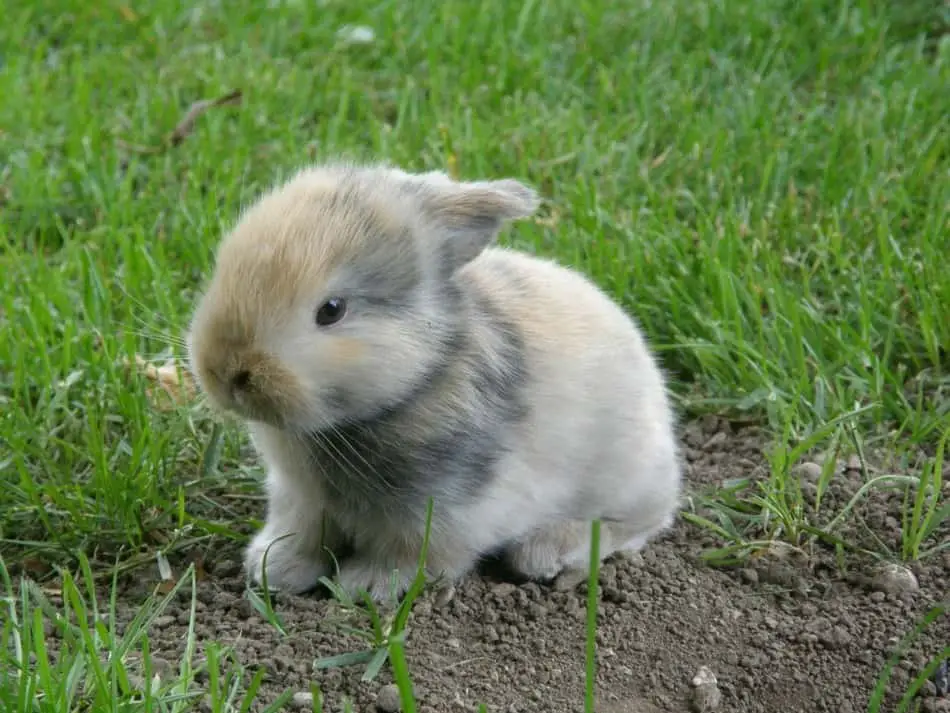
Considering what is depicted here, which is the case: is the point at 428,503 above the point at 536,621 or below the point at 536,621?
above

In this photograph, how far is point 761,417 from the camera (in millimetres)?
4223

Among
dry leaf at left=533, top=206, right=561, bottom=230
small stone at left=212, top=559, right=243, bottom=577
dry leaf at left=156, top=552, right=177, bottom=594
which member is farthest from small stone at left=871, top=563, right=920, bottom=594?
dry leaf at left=533, top=206, right=561, bottom=230

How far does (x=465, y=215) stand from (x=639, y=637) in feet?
3.52

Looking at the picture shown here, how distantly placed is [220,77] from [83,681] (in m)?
4.14

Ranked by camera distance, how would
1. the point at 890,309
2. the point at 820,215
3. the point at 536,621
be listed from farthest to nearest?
the point at 820,215 → the point at 890,309 → the point at 536,621

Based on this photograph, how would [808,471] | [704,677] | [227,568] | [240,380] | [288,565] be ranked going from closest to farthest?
[240,380]
[704,677]
[288,565]
[227,568]
[808,471]

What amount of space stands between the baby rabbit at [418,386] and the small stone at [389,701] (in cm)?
43

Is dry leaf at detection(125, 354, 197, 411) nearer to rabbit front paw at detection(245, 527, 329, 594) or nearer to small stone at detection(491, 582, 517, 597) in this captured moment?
rabbit front paw at detection(245, 527, 329, 594)

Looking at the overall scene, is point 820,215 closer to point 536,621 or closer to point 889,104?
point 889,104

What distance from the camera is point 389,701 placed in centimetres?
297

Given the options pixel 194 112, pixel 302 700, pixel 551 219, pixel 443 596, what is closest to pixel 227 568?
pixel 443 596

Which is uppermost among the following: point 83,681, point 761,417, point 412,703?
point 412,703

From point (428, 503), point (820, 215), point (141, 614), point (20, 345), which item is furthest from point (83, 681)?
point (820, 215)

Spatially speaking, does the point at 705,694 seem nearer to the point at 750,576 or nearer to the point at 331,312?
the point at 750,576
